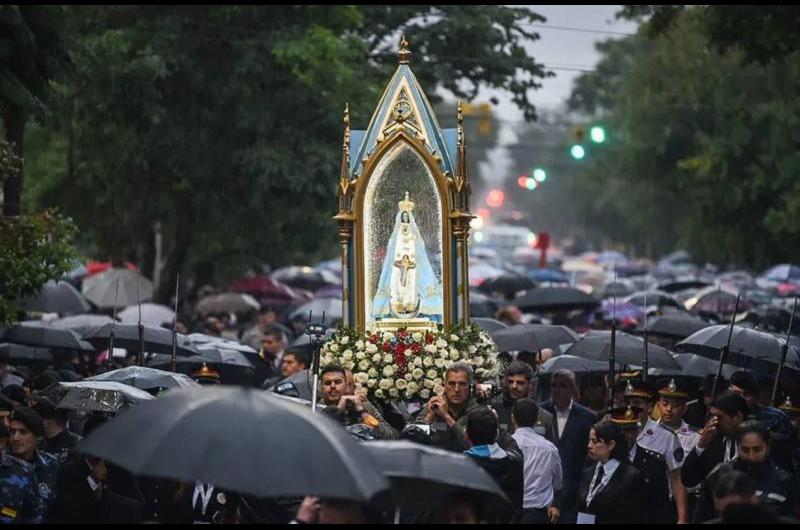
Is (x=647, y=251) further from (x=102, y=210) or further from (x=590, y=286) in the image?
(x=102, y=210)

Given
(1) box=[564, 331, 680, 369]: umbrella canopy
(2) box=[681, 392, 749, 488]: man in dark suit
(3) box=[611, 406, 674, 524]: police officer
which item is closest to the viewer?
(3) box=[611, 406, 674, 524]: police officer

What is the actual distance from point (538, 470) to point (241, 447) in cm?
485

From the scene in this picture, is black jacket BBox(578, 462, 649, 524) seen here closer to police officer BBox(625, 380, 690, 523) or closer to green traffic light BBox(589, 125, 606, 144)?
police officer BBox(625, 380, 690, 523)

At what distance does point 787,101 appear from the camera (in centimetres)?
4047

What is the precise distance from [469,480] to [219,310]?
81.8 ft

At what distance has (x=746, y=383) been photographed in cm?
1398

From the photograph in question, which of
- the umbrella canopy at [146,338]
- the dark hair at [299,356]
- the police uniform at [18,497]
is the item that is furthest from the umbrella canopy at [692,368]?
the police uniform at [18,497]

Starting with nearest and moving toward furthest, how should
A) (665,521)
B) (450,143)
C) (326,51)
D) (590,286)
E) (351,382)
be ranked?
(665,521)
(351,382)
(450,143)
(326,51)
(590,286)

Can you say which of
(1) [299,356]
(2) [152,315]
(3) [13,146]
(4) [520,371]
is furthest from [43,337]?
(2) [152,315]

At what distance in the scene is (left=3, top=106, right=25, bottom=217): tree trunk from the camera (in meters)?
16.6

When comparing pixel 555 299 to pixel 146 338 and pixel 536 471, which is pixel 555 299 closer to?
pixel 146 338

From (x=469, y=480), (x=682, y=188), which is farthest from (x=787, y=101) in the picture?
(x=469, y=480)

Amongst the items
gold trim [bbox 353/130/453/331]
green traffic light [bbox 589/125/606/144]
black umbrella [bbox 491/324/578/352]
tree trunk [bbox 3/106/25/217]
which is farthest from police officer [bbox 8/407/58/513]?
green traffic light [bbox 589/125/606/144]

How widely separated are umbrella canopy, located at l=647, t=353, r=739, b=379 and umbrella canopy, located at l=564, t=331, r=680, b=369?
201 mm
